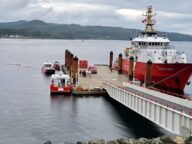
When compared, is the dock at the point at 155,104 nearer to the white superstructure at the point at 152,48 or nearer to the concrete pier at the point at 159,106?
the concrete pier at the point at 159,106

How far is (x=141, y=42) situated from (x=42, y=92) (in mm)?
16692

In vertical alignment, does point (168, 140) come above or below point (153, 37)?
below

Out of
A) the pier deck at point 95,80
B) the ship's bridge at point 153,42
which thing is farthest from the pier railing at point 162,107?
the ship's bridge at point 153,42

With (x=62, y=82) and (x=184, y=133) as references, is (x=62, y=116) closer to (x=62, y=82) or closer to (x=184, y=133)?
(x=62, y=82)

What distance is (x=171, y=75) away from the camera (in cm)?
5925

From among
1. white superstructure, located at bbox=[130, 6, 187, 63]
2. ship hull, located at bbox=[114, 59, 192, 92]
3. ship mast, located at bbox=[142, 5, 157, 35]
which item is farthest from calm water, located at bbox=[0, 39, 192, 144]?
ship mast, located at bbox=[142, 5, 157, 35]

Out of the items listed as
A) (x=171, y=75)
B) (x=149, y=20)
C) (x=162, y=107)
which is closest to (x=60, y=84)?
(x=171, y=75)

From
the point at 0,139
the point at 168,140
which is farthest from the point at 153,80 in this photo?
the point at 168,140

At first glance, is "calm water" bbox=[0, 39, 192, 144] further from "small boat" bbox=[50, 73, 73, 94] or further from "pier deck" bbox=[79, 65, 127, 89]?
"pier deck" bbox=[79, 65, 127, 89]

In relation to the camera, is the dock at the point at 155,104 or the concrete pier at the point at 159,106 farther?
the dock at the point at 155,104

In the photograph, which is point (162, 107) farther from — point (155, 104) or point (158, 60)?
point (158, 60)

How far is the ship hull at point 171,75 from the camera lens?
58562 mm

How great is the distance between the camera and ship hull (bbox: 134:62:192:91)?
192 feet

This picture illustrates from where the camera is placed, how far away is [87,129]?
40344 mm
